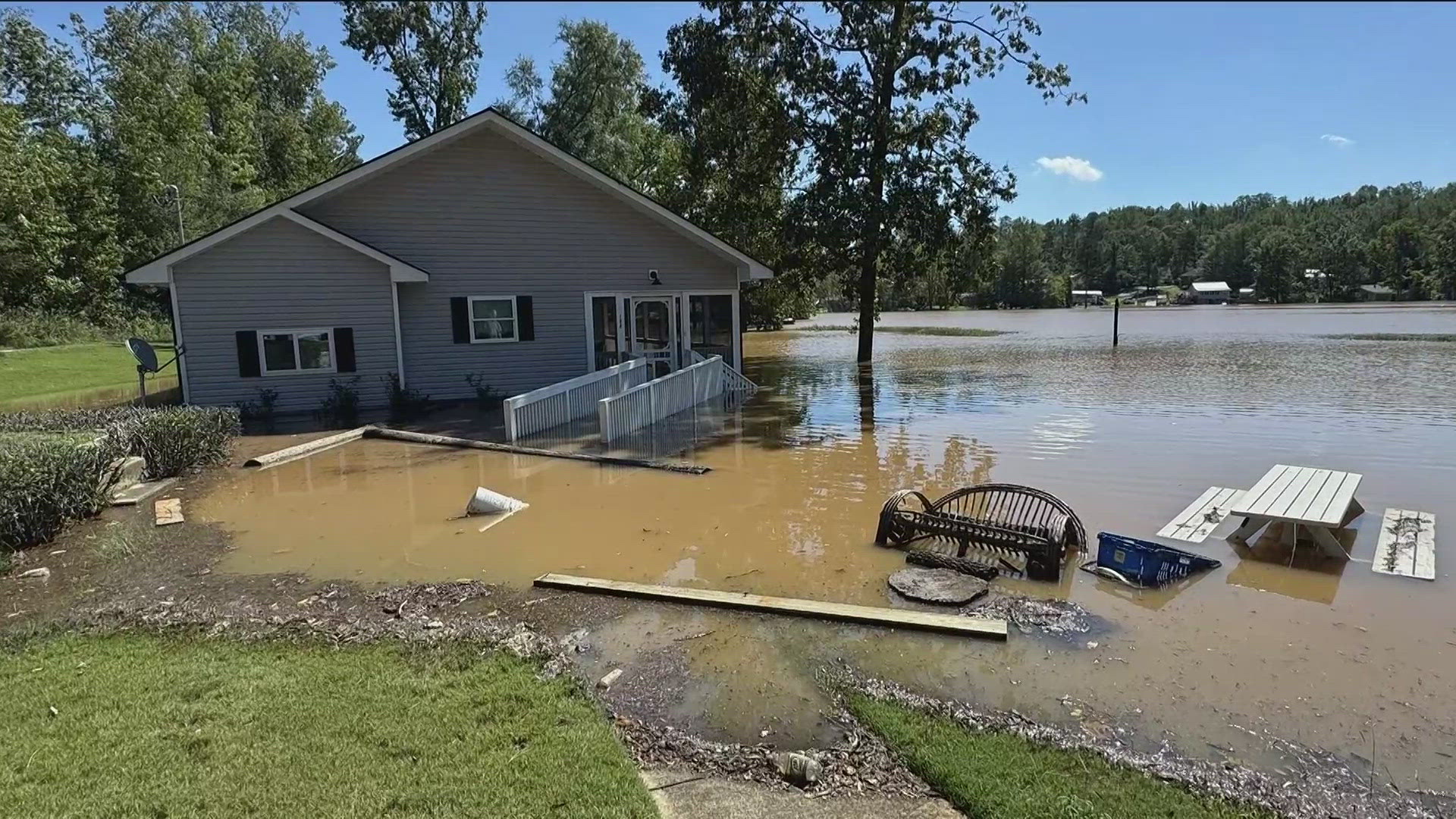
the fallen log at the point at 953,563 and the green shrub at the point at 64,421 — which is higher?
the green shrub at the point at 64,421

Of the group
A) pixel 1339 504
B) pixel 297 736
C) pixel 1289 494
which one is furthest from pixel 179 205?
pixel 1339 504

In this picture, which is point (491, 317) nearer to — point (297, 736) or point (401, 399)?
point (401, 399)

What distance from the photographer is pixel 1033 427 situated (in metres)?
13.7

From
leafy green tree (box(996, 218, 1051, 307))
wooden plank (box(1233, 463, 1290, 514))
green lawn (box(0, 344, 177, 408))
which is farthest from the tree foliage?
leafy green tree (box(996, 218, 1051, 307))

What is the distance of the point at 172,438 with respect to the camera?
1008cm

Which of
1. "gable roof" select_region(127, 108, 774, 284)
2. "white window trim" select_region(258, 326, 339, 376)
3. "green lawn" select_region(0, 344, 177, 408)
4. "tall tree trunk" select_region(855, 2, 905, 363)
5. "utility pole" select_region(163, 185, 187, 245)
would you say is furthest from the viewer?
"utility pole" select_region(163, 185, 187, 245)

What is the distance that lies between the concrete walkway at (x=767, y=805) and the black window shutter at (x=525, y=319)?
1471cm

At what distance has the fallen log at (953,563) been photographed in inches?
250

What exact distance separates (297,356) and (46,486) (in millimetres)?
8775

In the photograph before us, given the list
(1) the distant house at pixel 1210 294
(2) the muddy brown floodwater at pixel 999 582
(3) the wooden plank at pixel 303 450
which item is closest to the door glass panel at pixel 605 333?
(2) the muddy brown floodwater at pixel 999 582

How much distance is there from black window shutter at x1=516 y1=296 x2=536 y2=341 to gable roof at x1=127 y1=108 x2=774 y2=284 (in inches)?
84.0

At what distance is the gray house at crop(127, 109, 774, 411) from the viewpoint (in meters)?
14.8

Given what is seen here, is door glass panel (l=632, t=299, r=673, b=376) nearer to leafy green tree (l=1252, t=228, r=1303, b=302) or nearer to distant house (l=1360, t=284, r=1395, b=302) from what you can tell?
leafy green tree (l=1252, t=228, r=1303, b=302)

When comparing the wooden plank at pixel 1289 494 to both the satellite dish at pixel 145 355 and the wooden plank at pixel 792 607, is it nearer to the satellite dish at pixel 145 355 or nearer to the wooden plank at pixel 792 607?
the wooden plank at pixel 792 607
